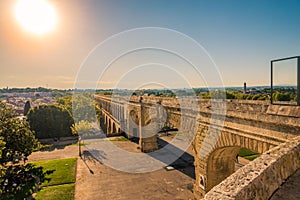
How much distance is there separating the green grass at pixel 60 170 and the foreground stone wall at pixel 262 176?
16396 mm

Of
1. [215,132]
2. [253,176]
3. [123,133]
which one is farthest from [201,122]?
[123,133]

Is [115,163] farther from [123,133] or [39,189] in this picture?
[123,133]

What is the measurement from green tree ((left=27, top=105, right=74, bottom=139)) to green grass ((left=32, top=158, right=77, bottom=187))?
13572 millimetres

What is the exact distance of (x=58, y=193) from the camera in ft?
50.5

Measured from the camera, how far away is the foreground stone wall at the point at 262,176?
3615 millimetres

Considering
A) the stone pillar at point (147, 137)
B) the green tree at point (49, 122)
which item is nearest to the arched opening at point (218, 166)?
the stone pillar at point (147, 137)

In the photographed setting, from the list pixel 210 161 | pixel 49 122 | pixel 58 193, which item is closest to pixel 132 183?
pixel 58 193

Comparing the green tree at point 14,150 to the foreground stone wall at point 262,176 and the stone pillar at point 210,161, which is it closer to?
the stone pillar at point 210,161

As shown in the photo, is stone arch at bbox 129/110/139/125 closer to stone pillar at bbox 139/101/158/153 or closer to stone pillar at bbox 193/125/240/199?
stone pillar at bbox 139/101/158/153

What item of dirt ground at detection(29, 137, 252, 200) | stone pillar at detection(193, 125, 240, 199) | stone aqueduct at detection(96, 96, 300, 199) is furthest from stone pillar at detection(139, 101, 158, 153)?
stone pillar at detection(193, 125, 240, 199)

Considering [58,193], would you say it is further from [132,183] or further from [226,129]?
[226,129]

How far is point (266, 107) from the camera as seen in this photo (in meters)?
8.02

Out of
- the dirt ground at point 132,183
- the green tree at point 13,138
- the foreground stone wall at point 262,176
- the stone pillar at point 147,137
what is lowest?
the dirt ground at point 132,183

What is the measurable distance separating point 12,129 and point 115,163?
960cm
